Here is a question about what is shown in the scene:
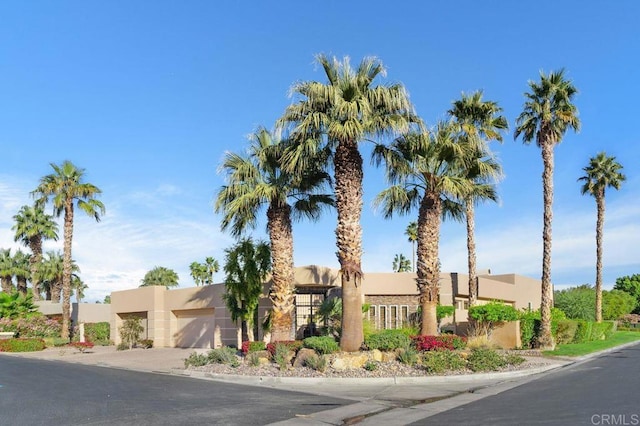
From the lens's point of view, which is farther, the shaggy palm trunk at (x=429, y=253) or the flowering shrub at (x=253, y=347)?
the shaggy palm trunk at (x=429, y=253)

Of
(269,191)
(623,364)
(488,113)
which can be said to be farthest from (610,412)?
(488,113)

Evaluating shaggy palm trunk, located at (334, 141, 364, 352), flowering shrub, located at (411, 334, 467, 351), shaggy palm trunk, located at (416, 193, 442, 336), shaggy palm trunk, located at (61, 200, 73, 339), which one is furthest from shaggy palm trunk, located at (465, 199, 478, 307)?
shaggy palm trunk, located at (61, 200, 73, 339)

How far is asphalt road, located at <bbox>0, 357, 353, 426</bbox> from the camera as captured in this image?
39.7ft

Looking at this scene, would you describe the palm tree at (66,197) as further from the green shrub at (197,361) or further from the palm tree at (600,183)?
the palm tree at (600,183)

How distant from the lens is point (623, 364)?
23312 mm

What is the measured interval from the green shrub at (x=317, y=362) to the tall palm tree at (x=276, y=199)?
445cm

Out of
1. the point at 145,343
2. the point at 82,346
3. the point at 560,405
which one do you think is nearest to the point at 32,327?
the point at 82,346

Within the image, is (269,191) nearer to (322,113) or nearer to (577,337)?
(322,113)

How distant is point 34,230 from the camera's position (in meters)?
60.4

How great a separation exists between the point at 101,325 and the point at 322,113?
3277 cm

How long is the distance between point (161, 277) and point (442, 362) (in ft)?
232

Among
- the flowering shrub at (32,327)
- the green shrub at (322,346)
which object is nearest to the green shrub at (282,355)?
the green shrub at (322,346)

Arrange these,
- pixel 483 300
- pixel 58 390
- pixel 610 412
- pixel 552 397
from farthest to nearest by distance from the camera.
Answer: pixel 483 300
pixel 58 390
pixel 552 397
pixel 610 412

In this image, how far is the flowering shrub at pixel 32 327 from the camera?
4472 cm
